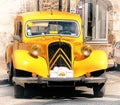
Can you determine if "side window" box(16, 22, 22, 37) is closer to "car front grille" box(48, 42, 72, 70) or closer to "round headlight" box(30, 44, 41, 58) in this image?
"round headlight" box(30, 44, 41, 58)

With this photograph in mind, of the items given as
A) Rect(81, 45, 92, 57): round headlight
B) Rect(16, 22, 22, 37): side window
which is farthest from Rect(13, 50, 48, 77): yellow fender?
Rect(16, 22, 22, 37): side window

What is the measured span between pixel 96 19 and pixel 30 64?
14.2m

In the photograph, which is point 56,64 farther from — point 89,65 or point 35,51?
point 89,65

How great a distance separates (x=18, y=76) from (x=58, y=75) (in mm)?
946

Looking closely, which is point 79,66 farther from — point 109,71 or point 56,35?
point 109,71

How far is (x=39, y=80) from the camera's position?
12328 mm

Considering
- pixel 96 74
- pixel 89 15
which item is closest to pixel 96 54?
pixel 96 74

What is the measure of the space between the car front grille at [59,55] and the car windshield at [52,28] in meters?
1.19

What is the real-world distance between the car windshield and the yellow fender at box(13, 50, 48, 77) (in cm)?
132

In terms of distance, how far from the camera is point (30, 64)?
12.5 metres

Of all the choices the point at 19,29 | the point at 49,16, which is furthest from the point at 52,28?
the point at 19,29

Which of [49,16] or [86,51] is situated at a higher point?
[49,16]

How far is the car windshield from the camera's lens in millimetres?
14000

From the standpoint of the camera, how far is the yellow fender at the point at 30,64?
490 inches
